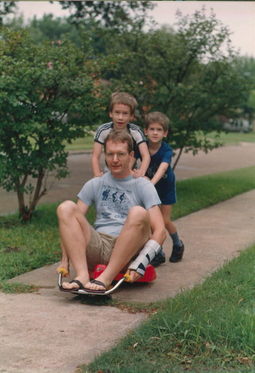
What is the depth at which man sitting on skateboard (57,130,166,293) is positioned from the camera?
485 centimetres

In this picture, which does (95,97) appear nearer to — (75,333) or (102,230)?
(102,230)

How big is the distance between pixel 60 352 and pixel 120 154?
71.7 inches

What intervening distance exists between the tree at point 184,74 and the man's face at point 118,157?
5371mm

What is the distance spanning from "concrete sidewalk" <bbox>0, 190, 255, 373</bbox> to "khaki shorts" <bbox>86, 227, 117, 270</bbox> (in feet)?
0.95

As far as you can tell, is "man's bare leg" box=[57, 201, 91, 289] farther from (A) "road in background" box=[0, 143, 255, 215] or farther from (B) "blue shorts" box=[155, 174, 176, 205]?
(A) "road in background" box=[0, 143, 255, 215]

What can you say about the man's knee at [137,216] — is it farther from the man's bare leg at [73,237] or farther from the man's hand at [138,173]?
the man's hand at [138,173]

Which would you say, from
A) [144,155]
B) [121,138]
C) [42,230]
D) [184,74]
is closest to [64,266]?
[121,138]

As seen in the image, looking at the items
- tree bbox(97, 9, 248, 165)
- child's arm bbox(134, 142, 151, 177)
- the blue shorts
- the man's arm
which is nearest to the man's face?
the man's arm

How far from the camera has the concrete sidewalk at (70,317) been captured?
3.64 metres

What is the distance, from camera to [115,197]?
527cm

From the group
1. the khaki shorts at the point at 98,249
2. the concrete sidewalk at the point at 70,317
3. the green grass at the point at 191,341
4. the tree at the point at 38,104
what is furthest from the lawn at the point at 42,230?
the green grass at the point at 191,341

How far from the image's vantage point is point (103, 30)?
11.3m

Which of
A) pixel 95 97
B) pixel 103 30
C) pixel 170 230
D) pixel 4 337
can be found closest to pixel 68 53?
pixel 95 97

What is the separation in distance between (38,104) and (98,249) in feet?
9.50
